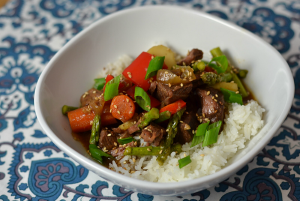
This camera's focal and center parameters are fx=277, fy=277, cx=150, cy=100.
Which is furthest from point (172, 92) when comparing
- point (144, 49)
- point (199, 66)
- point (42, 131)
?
point (42, 131)

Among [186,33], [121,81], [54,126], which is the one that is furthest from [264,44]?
[54,126]

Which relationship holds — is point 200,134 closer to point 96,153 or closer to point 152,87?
point 152,87

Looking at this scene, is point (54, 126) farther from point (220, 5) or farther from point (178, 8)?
point (220, 5)

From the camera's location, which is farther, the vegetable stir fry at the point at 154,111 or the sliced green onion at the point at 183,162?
the vegetable stir fry at the point at 154,111

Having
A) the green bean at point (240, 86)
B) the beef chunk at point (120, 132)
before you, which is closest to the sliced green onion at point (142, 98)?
the beef chunk at point (120, 132)

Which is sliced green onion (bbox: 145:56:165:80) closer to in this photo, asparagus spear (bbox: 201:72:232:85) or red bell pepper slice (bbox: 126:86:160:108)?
red bell pepper slice (bbox: 126:86:160:108)

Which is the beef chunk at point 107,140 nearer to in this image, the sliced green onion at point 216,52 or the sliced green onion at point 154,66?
the sliced green onion at point 154,66
